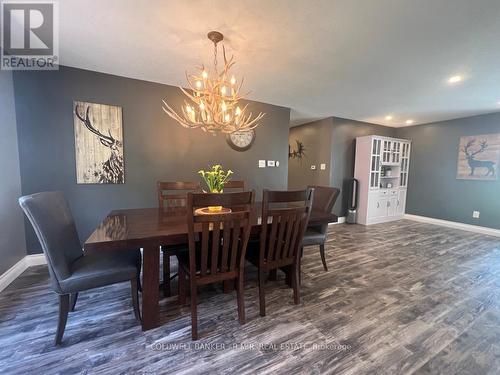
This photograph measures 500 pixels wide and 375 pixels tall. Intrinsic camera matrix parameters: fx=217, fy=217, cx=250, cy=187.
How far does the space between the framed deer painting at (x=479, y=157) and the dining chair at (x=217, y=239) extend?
17.7 ft

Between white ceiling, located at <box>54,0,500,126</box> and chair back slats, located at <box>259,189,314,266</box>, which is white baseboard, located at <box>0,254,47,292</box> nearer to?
white ceiling, located at <box>54,0,500,126</box>

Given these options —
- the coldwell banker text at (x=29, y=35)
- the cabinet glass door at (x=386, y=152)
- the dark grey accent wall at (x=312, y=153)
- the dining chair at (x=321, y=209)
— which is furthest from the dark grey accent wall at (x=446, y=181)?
the coldwell banker text at (x=29, y=35)

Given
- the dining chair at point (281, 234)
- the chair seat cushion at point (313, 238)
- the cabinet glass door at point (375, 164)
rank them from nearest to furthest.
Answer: the dining chair at point (281, 234), the chair seat cushion at point (313, 238), the cabinet glass door at point (375, 164)

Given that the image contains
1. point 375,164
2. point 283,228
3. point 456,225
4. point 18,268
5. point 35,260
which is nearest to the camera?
point 283,228

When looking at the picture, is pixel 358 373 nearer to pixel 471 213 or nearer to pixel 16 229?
pixel 16 229

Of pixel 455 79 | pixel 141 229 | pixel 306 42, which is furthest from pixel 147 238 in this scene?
pixel 455 79

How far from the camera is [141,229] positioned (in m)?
1.57

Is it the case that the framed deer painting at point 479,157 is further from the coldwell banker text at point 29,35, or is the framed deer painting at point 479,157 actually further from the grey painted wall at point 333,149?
the coldwell banker text at point 29,35

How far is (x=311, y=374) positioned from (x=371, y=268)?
1.80 metres

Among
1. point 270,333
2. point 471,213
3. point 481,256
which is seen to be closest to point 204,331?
point 270,333

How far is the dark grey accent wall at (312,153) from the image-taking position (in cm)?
480

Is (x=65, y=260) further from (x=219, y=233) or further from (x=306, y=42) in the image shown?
(x=306, y=42)

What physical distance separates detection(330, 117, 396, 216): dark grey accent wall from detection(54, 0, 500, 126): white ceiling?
5.17ft

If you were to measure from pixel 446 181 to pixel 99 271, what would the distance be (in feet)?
20.9
